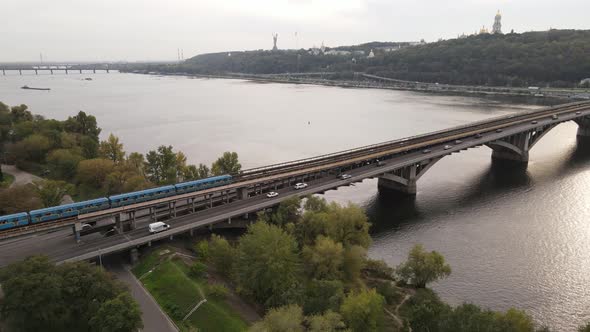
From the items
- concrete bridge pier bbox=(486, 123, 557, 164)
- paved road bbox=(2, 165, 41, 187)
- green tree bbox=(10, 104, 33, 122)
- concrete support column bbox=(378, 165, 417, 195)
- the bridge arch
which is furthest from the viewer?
green tree bbox=(10, 104, 33, 122)

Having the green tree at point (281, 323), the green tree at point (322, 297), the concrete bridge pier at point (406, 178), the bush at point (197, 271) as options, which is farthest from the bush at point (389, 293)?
the concrete bridge pier at point (406, 178)

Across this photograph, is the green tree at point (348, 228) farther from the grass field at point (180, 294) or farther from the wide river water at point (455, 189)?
the grass field at point (180, 294)

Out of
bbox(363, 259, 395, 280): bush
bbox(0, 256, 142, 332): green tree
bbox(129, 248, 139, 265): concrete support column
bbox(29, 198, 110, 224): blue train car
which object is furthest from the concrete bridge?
bbox(363, 259, 395, 280): bush

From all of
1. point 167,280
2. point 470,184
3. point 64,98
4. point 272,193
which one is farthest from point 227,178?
point 64,98

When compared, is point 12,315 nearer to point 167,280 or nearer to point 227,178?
point 167,280

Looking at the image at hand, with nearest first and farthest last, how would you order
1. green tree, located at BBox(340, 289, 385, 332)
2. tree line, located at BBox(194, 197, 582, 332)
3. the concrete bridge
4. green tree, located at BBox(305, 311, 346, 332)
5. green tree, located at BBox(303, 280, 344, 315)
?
green tree, located at BBox(305, 311, 346, 332), tree line, located at BBox(194, 197, 582, 332), green tree, located at BBox(340, 289, 385, 332), green tree, located at BBox(303, 280, 344, 315), the concrete bridge

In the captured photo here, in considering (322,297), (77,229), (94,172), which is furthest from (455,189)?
(77,229)

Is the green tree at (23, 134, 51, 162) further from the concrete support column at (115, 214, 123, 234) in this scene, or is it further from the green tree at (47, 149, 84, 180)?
the concrete support column at (115, 214, 123, 234)
